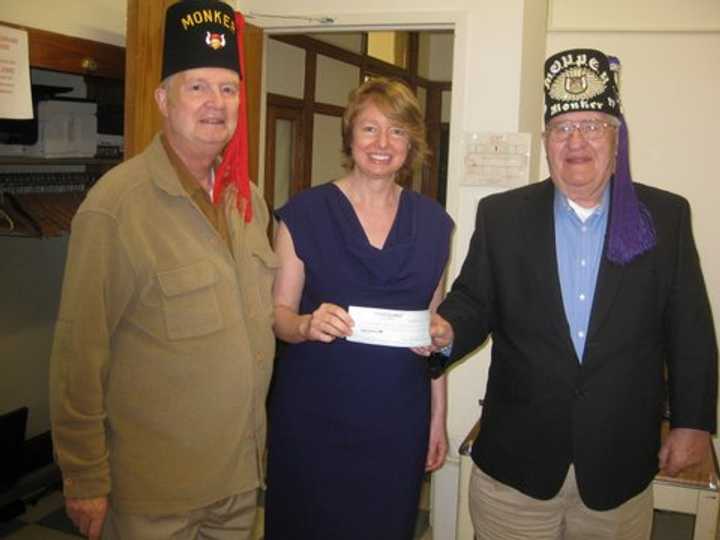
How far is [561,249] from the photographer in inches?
63.4

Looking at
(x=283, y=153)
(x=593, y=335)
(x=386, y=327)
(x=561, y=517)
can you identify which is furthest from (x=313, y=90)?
(x=561, y=517)

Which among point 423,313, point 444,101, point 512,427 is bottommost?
point 512,427

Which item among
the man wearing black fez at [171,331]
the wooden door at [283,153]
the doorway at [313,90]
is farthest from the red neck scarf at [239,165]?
the wooden door at [283,153]

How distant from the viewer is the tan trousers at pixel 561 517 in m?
1.59

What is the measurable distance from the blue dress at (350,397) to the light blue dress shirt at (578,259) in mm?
421

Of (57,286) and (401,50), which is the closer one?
(57,286)

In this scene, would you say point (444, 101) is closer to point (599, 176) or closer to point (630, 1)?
point (630, 1)

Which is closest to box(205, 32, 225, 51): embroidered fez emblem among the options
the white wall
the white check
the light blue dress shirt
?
the white check

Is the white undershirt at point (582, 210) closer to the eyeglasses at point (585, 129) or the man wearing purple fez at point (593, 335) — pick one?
the man wearing purple fez at point (593, 335)

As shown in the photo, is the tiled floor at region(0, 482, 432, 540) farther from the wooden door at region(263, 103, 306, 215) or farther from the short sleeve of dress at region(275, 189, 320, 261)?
the wooden door at region(263, 103, 306, 215)

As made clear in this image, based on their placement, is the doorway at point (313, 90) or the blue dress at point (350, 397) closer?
the blue dress at point (350, 397)

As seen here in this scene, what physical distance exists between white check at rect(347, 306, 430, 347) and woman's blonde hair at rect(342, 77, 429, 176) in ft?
1.88

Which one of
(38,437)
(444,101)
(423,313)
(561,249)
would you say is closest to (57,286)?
(38,437)

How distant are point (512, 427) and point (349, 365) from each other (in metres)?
0.47
